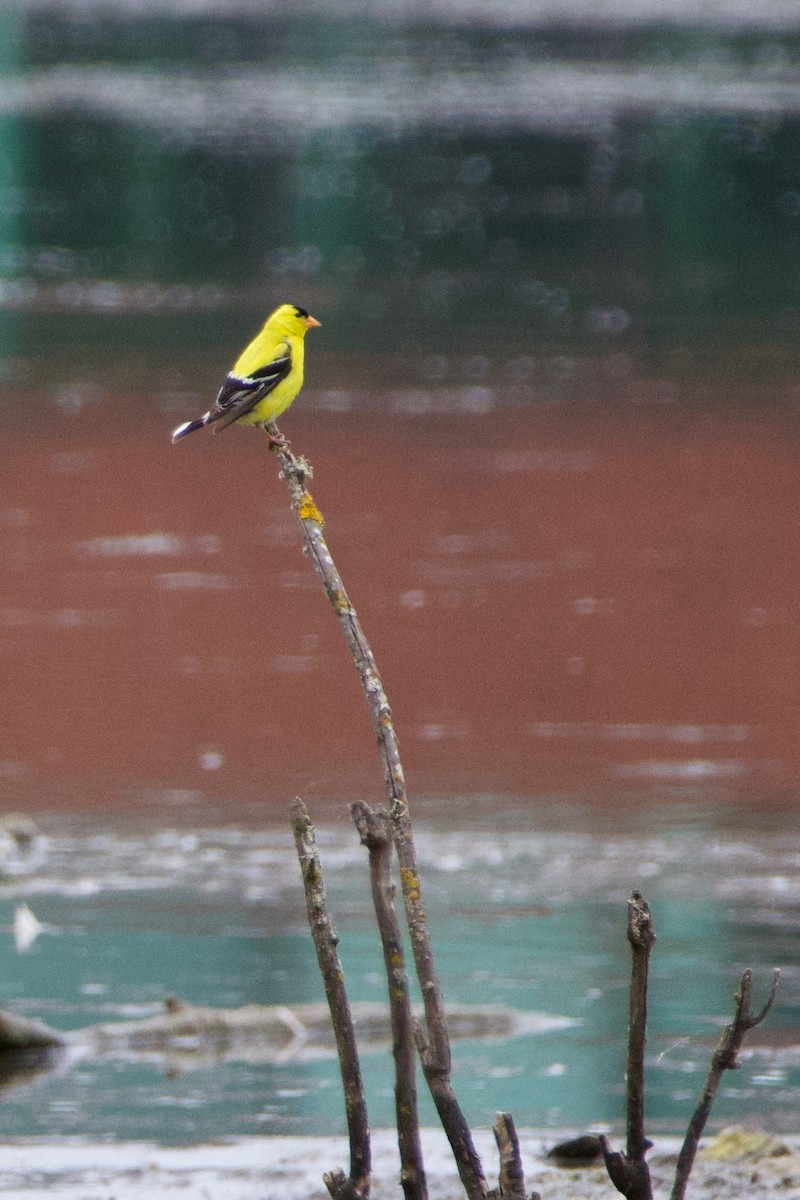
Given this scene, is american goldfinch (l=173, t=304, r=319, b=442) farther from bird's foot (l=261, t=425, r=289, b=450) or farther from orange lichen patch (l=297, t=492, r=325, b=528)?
orange lichen patch (l=297, t=492, r=325, b=528)

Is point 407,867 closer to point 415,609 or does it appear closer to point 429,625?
point 429,625

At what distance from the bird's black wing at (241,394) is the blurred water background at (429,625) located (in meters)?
2.23

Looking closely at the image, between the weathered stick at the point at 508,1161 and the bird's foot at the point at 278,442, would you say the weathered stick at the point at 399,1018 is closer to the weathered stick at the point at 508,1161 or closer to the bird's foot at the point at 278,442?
the weathered stick at the point at 508,1161

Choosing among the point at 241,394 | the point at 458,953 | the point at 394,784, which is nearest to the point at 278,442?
the point at 241,394

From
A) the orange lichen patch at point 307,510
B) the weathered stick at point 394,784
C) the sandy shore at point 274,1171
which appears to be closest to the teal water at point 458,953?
the sandy shore at point 274,1171

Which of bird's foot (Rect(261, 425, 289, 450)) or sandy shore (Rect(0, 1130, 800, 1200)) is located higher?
bird's foot (Rect(261, 425, 289, 450))

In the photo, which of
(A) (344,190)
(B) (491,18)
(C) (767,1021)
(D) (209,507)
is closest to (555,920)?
(C) (767,1021)

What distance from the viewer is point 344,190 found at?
4722cm

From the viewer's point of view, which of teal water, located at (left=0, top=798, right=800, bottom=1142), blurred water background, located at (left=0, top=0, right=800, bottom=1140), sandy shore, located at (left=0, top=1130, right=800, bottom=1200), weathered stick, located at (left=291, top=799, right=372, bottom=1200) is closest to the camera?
weathered stick, located at (left=291, top=799, right=372, bottom=1200)

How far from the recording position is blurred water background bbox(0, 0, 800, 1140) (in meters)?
8.59

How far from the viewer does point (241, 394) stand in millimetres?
6477

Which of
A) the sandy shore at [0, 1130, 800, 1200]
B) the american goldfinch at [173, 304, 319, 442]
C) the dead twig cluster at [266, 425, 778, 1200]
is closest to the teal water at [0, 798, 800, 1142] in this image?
the sandy shore at [0, 1130, 800, 1200]

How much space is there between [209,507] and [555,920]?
962 centimetres

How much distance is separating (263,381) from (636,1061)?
2395 mm
